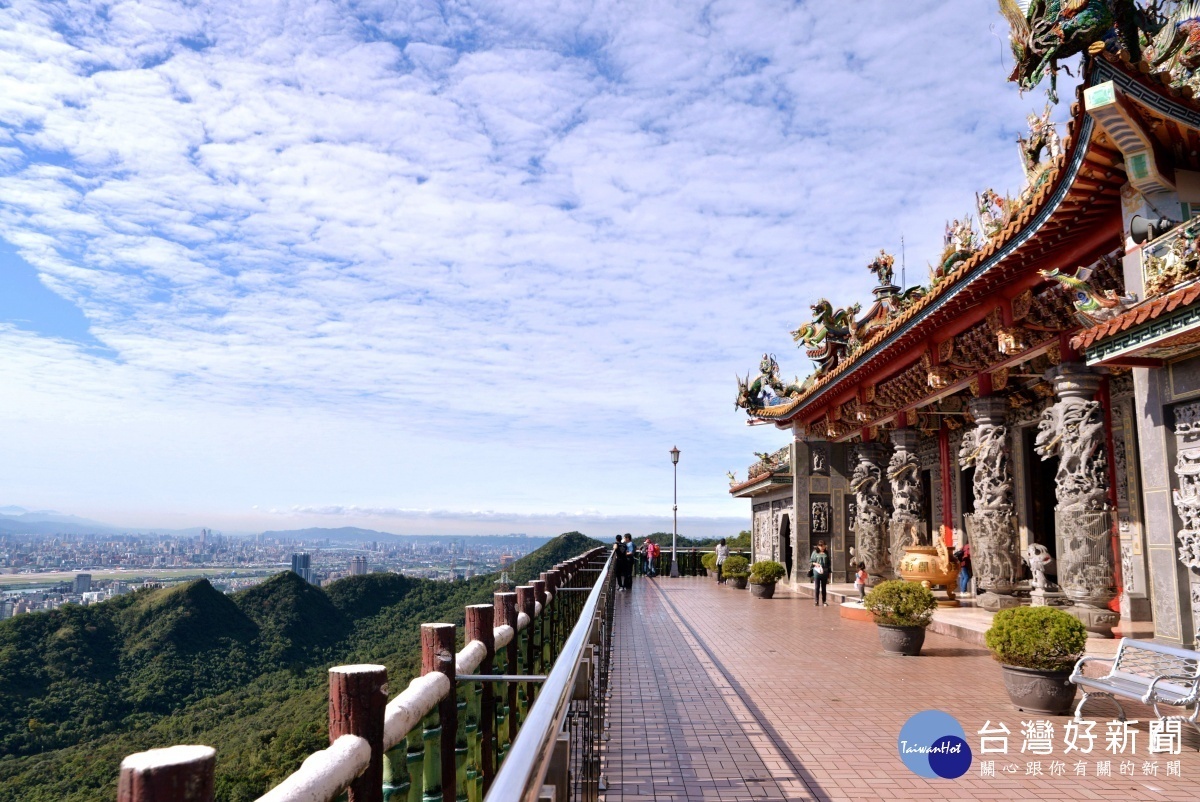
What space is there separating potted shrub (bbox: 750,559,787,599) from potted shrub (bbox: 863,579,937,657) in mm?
8480

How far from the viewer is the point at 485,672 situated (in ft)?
12.6

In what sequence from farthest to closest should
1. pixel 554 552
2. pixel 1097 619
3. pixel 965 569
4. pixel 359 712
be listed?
pixel 554 552
pixel 965 569
pixel 1097 619
pixel 359 712

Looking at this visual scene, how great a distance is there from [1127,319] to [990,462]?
18.3 feet

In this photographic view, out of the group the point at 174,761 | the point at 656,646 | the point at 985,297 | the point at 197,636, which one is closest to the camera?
the point at 174,761

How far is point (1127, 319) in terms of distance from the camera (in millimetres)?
6301

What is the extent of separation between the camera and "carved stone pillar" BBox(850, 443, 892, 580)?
16.2 m

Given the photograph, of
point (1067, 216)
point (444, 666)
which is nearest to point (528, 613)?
point (444, 666)

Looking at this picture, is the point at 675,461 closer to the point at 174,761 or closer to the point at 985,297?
the point at 985,297

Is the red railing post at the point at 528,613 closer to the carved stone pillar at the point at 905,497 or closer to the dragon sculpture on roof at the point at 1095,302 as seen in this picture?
the dragon sculpture on roof at the point at 1095,302

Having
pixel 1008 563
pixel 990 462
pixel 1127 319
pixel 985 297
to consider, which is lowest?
pixel 1008 563

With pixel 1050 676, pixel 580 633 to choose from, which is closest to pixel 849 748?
pixel 1050 676

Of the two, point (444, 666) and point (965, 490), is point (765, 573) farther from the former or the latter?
point (444, 666)

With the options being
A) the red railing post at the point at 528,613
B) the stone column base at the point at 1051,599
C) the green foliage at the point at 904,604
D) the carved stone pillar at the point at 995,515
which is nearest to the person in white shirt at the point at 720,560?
the carved stone pillar at the point at 995,515

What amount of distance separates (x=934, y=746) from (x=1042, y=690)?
4.74 feet
